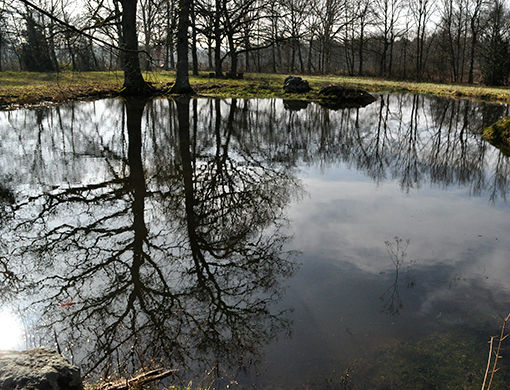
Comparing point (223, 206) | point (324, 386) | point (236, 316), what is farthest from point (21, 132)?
point (324, 386)

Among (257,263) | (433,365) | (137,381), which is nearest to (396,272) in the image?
(433,365)

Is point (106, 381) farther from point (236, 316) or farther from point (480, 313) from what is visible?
point (480, 313)

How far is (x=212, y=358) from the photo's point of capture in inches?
128

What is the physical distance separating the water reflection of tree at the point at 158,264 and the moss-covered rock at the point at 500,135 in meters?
8.01

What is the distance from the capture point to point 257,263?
4.88 meters

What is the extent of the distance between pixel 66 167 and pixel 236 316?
6357 mm

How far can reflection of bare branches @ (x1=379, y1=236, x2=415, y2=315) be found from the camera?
4.05m

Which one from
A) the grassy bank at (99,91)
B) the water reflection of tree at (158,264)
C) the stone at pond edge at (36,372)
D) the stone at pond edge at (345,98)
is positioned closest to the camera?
the stone at pond edge at (36,372)

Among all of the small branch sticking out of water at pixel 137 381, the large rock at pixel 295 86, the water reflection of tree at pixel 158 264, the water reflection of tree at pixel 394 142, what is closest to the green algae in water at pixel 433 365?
the water reflection of tree at pixel 158 264

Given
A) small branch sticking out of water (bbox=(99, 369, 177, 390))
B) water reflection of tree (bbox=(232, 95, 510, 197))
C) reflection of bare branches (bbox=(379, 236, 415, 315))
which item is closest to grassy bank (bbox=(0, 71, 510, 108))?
water reflection of tree (bbox=(232, 95, 510, 197))

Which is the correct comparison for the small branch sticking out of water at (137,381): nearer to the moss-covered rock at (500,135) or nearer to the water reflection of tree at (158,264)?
the water reflection of tree at (158,264)

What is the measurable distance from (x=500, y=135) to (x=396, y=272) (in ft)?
34.2

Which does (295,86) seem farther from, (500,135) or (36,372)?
(36,372)

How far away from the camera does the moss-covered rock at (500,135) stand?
1211 cm
